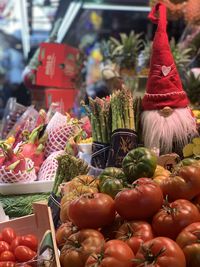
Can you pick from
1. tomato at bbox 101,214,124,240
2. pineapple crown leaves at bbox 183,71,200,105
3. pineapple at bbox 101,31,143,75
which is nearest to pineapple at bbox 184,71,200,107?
pineapple crown leaves at bbox 183,71,200,105

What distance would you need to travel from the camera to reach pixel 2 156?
305 centimetres

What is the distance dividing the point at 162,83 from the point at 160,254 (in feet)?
4.72

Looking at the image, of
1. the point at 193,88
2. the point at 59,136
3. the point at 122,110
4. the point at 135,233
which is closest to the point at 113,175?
the point at 135,233

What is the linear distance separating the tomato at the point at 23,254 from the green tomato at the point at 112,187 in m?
0.45

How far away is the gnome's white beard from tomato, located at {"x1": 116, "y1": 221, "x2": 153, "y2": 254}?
1.03 meters

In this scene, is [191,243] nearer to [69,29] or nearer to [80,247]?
[80,247]

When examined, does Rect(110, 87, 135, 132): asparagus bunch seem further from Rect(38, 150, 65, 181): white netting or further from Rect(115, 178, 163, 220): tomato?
Rect(115, 178, 163, 220): tomato

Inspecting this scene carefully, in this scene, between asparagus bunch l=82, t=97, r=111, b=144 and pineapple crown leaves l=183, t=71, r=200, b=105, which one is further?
pineapple crown leaves l=183, t=71, r=200, b=105

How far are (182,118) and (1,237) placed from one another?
1156 mm

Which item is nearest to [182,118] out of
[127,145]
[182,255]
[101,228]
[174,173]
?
[127,145]

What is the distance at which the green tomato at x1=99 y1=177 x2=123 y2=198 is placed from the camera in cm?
190

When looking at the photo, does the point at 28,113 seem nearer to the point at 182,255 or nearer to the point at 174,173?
the point at 174,173

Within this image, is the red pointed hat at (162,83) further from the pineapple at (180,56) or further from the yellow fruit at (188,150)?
the pineapple at (180,56)

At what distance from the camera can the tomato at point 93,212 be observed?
1.69 metres
